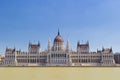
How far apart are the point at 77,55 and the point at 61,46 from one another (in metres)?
6.64

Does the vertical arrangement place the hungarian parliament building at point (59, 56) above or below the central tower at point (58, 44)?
below

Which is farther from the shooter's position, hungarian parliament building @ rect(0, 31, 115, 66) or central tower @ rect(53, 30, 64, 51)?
central tower @ rect(53, 30, 64, 51)

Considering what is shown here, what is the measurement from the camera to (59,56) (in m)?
93.2

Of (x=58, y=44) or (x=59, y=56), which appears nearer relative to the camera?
(x=59, y=56)

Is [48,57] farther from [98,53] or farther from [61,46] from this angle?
[98,53]

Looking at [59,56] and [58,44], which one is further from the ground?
[58,44]

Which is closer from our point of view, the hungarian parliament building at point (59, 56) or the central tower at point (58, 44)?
the hungarian parliament building at point (59, 56)

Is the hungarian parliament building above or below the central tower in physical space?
below

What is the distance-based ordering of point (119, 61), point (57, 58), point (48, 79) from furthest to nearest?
point (119, 61) < point (57, 58) < point (48, 79)

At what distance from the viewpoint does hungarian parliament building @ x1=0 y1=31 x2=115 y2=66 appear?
9194 centimetres

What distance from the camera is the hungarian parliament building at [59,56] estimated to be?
91.9 metres

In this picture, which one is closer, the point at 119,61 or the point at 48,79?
the point at 48,79

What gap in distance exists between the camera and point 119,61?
98.9 metres

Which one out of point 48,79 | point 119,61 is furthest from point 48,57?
point 48,79
